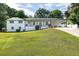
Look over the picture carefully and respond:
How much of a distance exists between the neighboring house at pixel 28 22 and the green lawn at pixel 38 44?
6cm

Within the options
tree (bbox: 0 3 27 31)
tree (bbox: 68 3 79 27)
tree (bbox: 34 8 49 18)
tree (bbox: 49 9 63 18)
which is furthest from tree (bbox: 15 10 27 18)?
tree (bbox: 68 3 79 27)

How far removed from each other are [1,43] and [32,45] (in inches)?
12.2

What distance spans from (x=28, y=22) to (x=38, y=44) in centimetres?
25

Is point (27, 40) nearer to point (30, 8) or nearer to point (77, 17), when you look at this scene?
point (30, 8)

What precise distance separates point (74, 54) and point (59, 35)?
25 centimetres

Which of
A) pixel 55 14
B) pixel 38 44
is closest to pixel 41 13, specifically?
pixel 55 14

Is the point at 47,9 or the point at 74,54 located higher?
the point at 47,9

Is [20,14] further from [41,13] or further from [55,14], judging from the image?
[55,14]

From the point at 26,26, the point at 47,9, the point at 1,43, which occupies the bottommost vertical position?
the point at 1,43

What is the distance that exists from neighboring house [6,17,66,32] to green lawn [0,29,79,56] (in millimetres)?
64

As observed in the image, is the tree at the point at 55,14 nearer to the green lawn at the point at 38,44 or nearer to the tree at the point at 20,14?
the green lawn at the point at 38,44

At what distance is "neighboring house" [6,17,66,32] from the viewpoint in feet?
7.98

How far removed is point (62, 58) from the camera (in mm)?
2332

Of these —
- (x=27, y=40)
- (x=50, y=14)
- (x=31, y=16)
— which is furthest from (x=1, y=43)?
(x=50, y=14)
